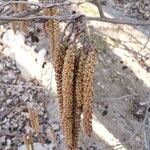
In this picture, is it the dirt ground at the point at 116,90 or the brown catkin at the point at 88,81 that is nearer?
the brown catkin at the point at 88,81

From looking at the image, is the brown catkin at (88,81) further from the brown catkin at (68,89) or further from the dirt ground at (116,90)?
the dirt ground at (116,90)

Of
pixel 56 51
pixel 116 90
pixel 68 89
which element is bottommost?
pixel 116 90

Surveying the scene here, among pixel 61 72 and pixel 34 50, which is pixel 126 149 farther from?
pixel 61 72

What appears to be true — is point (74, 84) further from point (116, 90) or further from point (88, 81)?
point (116, 90)

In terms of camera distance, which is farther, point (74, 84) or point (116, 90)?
point (116, 90)

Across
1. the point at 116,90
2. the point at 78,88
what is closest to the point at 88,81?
the point at 78,88

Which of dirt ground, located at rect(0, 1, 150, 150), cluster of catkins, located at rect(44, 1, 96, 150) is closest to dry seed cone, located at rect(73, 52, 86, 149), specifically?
cluster of catkins, located at rect(44, 1, 96, 150)

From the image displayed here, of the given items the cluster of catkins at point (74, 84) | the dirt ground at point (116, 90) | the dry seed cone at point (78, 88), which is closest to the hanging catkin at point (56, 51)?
the cluster of catkins at point (74, 84)
